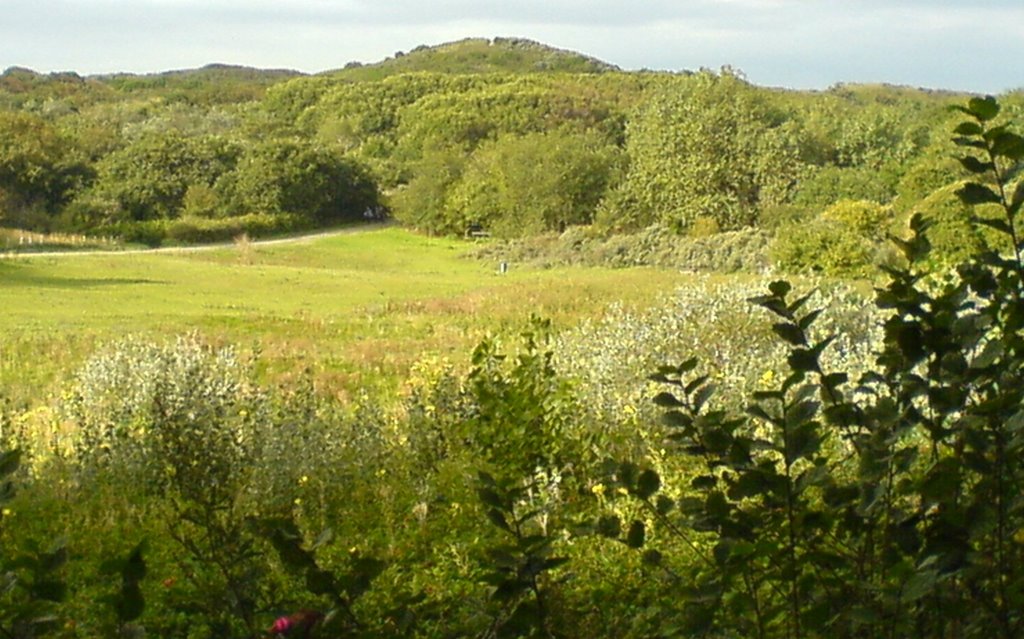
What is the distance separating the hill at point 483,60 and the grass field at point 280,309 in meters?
95.9

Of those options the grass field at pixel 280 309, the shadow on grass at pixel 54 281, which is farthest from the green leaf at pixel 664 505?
the shadow on grass at pixel 54 281

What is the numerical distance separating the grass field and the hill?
95.9 metres

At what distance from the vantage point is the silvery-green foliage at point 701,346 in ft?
26.5

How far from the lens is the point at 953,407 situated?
180 centimetres

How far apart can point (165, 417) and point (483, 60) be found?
13545cm

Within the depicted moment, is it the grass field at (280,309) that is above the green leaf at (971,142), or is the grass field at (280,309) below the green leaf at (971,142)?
below

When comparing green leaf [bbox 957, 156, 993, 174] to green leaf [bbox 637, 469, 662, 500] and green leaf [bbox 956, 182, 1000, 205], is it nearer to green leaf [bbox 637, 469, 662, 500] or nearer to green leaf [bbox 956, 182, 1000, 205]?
green leaf [bbox 956, 182, 1000, 205]

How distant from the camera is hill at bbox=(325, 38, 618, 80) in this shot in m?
130

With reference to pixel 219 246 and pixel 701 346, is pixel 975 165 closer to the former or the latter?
pixel 701 346

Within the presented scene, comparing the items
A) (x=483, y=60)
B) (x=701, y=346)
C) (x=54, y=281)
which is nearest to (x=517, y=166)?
(x=54, y=281)

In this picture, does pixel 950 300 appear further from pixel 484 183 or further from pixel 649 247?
pixel 484 183

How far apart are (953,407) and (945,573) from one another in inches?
15.8

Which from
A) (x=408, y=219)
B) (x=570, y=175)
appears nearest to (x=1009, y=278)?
(x=570, y=175)

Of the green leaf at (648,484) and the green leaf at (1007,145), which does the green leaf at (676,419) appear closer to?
the green leaf at (648,484)
